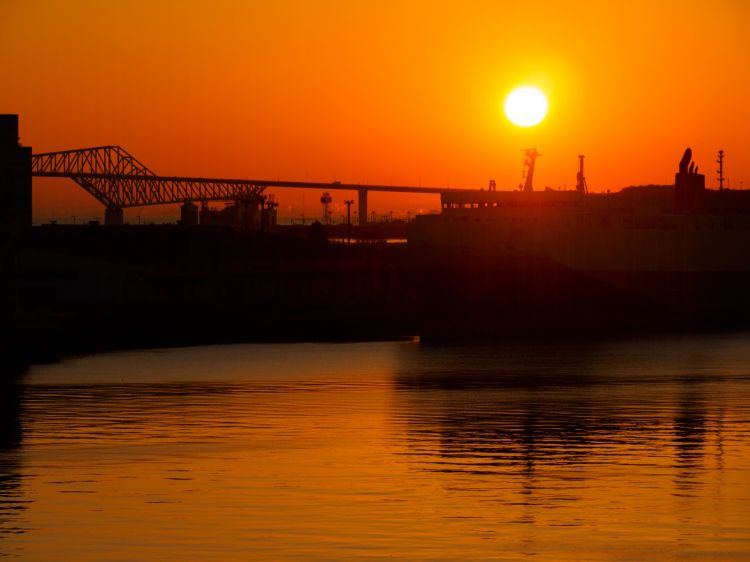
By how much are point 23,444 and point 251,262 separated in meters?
79.9

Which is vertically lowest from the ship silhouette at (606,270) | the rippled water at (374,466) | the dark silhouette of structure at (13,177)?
the rippled water at (374,466)

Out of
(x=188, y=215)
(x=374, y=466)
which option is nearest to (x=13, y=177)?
(x=374, y=466)

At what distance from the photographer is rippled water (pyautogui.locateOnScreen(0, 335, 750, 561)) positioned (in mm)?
24734

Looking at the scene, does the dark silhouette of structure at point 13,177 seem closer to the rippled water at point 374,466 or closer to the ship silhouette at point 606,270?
the rippled water at point 374,466

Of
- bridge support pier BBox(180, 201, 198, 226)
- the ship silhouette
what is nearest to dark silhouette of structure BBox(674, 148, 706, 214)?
the ship silhouette

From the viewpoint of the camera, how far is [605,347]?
267ft

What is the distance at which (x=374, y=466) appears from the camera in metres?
33.4

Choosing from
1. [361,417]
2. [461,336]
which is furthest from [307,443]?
[461,336]

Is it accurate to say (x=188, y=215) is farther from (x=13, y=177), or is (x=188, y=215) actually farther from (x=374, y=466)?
(x=374, y=466)

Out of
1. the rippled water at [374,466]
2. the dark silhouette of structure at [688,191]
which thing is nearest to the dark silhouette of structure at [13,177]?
the rippled water at [374,466]

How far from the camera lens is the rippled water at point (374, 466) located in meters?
24.7

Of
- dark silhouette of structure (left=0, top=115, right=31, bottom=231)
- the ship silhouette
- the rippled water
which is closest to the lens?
the rippled water

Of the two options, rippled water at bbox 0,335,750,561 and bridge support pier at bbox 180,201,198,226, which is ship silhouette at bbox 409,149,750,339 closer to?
bridge support pier at bbox 180,201,198,226

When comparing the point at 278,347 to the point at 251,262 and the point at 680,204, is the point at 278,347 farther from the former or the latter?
the point at 680,204
